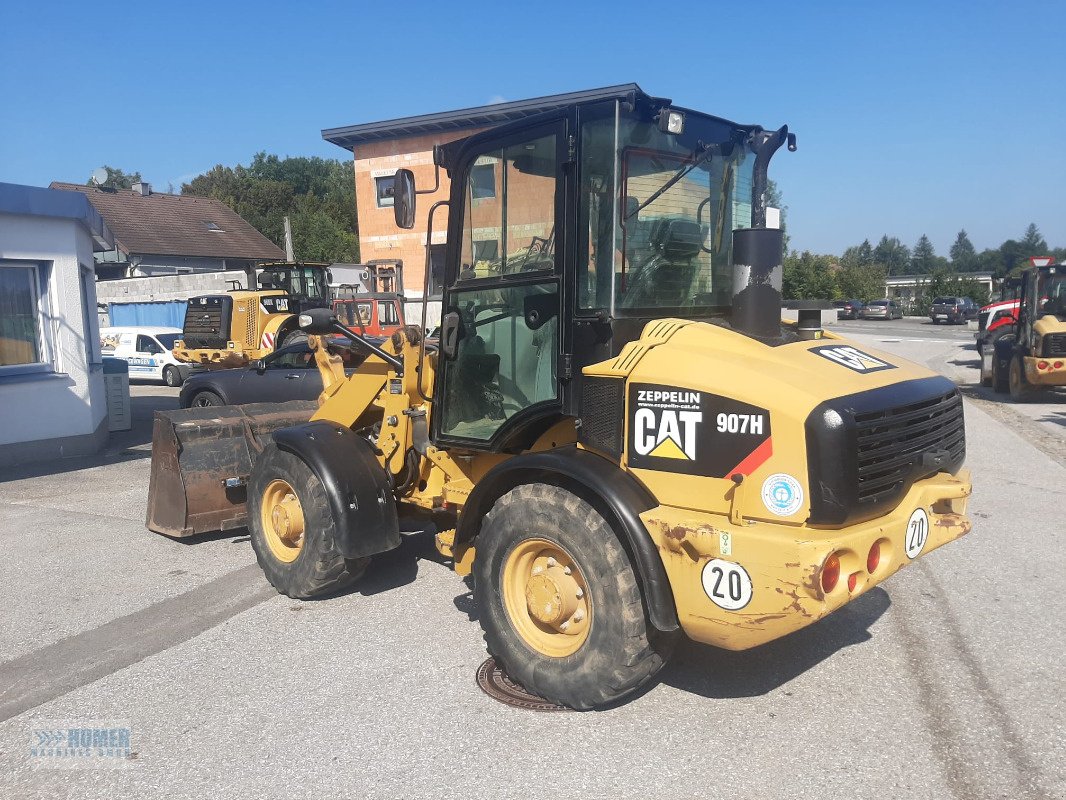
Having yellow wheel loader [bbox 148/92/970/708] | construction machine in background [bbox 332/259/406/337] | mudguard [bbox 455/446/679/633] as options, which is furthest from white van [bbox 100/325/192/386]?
mudguard [bbox 455/446/679/633]

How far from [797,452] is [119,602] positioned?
14.7 feet

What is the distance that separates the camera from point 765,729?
3.45m

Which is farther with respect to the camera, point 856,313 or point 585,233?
point 856,313

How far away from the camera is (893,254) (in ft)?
506

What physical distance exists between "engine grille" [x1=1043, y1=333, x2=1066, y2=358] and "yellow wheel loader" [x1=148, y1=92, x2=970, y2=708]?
455 inches

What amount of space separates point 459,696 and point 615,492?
4.40ft

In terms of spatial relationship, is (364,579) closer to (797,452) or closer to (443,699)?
(443,699)

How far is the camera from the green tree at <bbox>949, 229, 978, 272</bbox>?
145m

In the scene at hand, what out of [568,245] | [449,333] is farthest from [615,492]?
[449,333]

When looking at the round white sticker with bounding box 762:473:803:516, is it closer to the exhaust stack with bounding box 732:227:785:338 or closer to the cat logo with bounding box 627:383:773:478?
the cat logo with bounding box 627:383:773:478

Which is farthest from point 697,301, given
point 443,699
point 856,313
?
point 856,313

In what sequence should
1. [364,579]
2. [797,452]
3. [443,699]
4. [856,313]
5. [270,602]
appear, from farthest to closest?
[856,313]
[364,579]
[270,602]
[443,699]
[797,452]

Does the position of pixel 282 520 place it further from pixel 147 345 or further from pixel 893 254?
pixel 893 254

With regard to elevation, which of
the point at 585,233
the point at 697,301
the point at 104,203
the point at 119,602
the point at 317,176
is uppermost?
the point at 317,176
